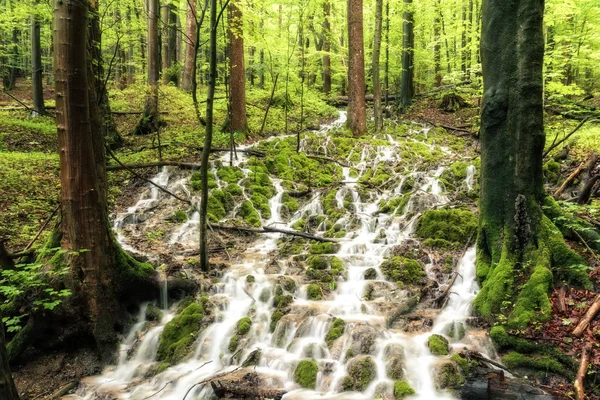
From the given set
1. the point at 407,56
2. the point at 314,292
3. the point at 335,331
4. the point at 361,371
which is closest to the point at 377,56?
the point at 407,56

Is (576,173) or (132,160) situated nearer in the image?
(576,173)

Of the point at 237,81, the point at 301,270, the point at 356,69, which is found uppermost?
the point at 356,69

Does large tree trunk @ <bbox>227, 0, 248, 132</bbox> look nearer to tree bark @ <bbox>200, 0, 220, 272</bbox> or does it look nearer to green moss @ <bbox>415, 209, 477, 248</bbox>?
tree bark @ <bbox>200, 0, 220, 272</bbox>

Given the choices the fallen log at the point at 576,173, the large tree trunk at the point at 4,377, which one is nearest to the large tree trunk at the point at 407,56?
the fallen log at the point at 576,173

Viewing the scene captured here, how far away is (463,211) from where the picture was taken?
8383mm

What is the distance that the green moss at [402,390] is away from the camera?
463 cm

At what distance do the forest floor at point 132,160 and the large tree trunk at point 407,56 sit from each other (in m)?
0.79

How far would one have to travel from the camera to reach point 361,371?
16.4ft

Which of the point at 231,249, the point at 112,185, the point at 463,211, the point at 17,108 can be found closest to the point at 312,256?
the point at 231,249

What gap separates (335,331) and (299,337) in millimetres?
574

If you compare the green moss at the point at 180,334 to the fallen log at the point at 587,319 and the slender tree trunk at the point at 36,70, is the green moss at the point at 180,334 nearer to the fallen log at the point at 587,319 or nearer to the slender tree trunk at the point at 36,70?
the fallen log at the point at 587,319

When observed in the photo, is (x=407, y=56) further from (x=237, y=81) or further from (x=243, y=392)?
(x=243, y=392)

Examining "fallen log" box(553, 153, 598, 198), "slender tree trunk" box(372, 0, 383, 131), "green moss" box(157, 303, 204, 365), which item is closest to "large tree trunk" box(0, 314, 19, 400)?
"green moss" box(157, 303, 204, 365)

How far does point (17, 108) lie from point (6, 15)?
4.91 metres
